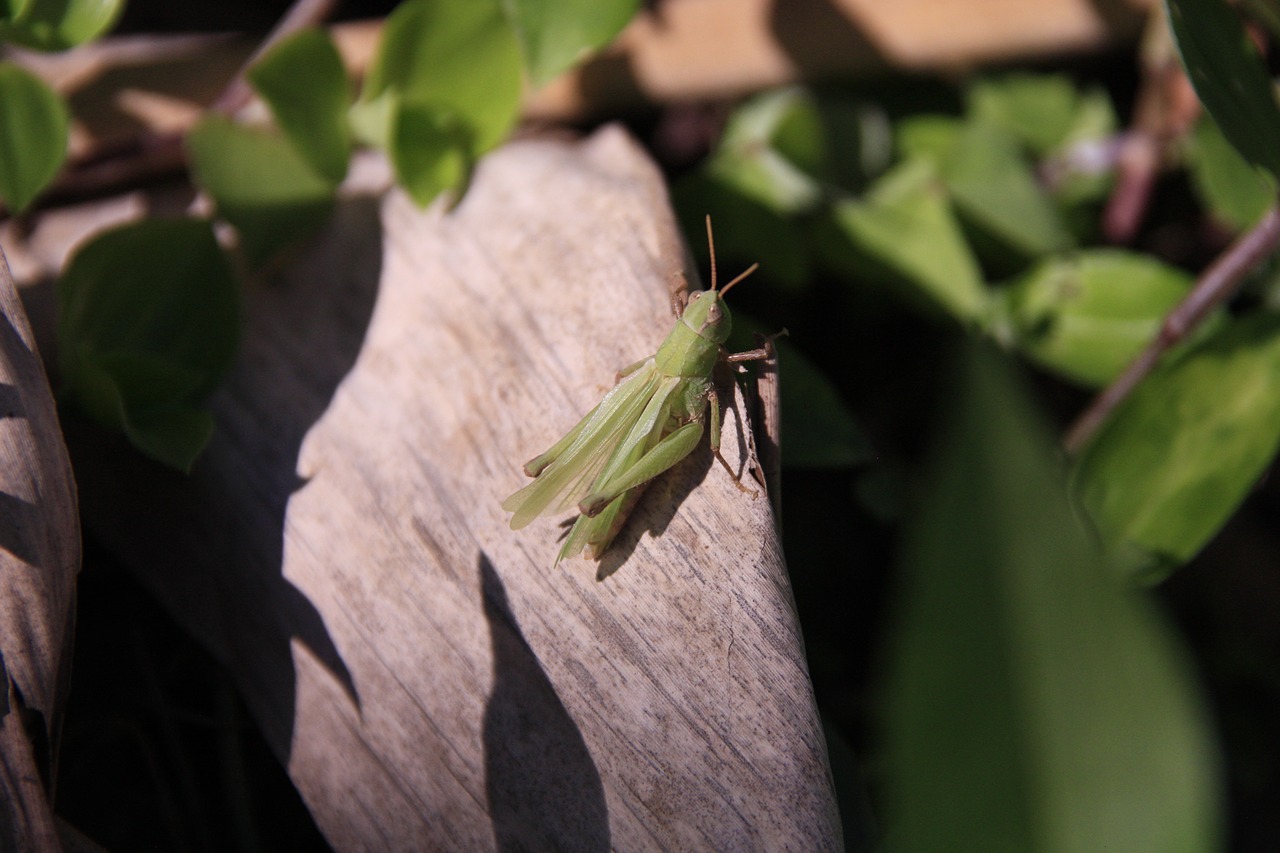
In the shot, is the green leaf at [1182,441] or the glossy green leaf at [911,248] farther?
the glossy green leaf at [911,248]

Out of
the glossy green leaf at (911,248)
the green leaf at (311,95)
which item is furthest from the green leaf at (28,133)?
the glossy green leaf at (911,248)

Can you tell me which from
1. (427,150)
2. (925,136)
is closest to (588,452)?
(427,150)

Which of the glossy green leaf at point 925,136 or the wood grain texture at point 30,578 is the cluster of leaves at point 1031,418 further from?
the wood grain texture at point 30,578

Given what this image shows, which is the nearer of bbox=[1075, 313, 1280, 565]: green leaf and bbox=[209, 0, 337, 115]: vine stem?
bbox=[1075, 313, 1280, 565]: green leaf

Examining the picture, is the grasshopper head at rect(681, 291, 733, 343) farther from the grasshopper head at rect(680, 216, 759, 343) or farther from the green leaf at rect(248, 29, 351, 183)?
the green leaf at rect(248, 29, 351, 183)

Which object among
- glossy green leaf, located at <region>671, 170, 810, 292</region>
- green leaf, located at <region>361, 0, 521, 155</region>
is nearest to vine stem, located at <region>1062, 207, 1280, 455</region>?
glossy green leaf, located at <region>671, 170, 810, 292</region>

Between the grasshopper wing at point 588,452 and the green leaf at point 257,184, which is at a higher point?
the green leaf at point 257,184

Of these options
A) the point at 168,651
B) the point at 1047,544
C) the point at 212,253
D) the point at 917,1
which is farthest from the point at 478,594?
the point at 917,1

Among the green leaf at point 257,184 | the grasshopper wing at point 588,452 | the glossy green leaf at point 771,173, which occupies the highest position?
the green leaf at point 257,184
